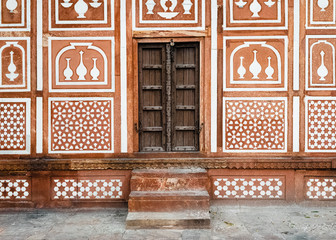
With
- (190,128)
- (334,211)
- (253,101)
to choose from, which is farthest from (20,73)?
(334,211)

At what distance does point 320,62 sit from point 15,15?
17.0 ft

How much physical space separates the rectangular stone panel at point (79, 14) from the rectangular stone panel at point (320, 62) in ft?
11.1

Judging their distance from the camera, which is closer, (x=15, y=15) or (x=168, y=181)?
(x=168, y=181)

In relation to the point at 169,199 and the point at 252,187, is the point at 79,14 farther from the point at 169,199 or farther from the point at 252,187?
the point at 252,187

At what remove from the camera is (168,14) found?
16.8 feet

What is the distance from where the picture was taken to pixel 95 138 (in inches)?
202

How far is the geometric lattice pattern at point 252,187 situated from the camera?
513cm

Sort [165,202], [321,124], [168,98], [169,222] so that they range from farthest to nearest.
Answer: [168,98] < [321,124] < [165,202] < [169,222]

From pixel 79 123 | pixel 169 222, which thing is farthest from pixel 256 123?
pixel 79 123

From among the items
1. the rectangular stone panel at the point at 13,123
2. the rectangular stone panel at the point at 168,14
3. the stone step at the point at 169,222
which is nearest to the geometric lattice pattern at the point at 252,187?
the stone step at the point at 169,222

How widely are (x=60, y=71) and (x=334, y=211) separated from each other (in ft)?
16.6

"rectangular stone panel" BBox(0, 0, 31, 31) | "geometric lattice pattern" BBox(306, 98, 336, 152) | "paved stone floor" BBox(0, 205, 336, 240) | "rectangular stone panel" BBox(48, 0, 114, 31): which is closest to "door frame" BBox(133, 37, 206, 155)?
"rectangular stone panel" BBox(48, 0, 114, 31)

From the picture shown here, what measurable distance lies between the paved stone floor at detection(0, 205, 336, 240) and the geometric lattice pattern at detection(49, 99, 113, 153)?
1131 mm

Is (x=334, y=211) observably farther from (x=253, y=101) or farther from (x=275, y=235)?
(x=253, y=101)
